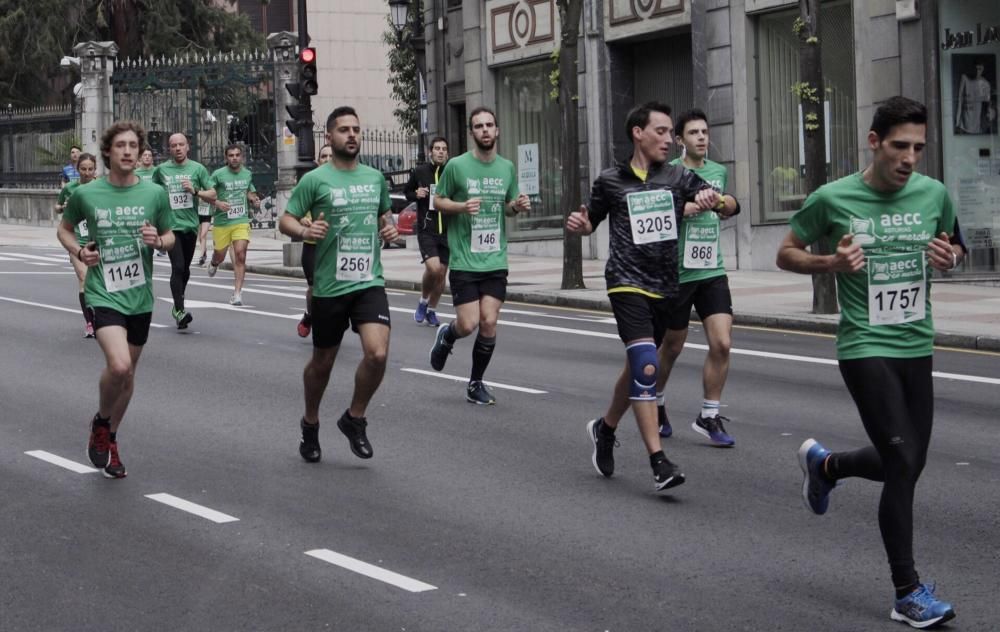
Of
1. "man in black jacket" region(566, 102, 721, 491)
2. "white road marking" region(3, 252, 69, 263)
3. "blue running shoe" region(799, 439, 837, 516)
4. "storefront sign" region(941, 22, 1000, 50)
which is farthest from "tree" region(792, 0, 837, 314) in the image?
"white road marking" region(3, 252, 69, 263)

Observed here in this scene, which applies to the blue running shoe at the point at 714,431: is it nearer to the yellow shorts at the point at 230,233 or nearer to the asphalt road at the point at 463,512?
the asphalt road at the point at 463,512

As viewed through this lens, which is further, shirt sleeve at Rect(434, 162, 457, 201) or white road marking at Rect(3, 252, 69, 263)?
white road marking at Rect(3, 252, 69, 263)

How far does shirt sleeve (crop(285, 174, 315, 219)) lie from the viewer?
9.54m

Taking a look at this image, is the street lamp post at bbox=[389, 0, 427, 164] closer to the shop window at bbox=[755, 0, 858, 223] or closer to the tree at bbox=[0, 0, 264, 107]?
the shop window at bbox=[755, 0, 858, 223]

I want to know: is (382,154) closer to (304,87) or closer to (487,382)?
(304,87)

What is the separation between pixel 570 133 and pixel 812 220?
16.1 m

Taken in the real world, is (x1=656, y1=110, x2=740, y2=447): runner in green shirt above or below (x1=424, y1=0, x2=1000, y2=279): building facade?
below

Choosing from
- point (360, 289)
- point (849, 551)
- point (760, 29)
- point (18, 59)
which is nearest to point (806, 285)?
point (760, 29)

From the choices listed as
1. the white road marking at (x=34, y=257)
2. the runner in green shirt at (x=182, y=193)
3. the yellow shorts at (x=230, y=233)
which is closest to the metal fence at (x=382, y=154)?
the white road marking at (x=34, y=257)

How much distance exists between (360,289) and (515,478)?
1.38m

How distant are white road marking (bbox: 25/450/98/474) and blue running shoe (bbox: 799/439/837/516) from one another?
14.4ft

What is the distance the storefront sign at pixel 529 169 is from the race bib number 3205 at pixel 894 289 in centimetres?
2359

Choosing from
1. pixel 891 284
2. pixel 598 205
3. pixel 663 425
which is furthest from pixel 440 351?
pixel 891 284

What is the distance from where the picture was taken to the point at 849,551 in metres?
7.37
